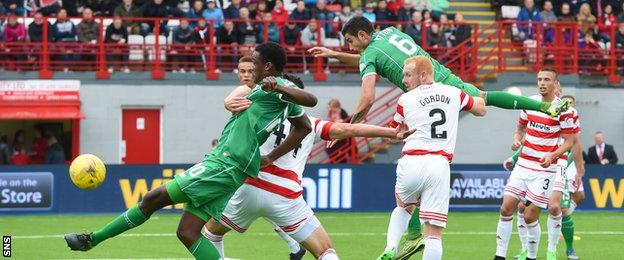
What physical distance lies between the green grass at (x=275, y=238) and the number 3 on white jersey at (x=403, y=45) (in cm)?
351

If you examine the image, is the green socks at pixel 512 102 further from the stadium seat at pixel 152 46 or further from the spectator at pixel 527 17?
the spectator at pixel 527 17

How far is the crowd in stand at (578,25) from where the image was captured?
106 ft

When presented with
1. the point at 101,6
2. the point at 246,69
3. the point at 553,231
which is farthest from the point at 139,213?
the point at 101,6

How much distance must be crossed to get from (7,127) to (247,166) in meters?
21.1

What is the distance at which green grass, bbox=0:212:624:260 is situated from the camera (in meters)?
17.5

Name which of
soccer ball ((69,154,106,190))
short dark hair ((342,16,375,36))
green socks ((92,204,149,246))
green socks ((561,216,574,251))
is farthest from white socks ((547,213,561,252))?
green socks ((92,204,149,246))

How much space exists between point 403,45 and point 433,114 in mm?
1615

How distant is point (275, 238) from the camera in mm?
20062

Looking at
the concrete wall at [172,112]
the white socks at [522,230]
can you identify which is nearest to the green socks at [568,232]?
the white socks at [522,230]

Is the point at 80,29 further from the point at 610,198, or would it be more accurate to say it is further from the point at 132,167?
the point at 610,198

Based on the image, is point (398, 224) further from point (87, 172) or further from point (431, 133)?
point (87, 172)

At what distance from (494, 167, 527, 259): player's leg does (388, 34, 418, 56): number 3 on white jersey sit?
8.42 feet

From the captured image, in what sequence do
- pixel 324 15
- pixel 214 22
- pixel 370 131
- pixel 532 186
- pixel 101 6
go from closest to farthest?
1. pixel 370 131
2. pixel 532 186
3. pixel 214 22
4. pixel 101 6
5. pixel 324 15

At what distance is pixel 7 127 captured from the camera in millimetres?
31656
